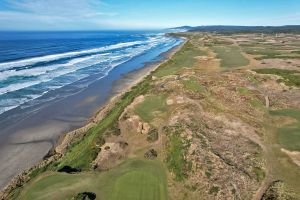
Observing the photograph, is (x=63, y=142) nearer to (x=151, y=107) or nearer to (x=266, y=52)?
(x=151, y=107)

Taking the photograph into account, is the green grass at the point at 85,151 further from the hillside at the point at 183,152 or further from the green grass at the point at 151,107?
the green grass at the point at 151,107

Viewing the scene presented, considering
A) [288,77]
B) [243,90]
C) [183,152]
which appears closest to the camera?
[183,152]

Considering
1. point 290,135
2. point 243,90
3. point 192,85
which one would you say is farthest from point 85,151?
point 243,90

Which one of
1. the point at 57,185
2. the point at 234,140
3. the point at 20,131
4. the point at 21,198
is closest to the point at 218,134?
the point at 234,140

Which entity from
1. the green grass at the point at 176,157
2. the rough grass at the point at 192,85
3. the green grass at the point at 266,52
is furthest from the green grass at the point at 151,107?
the green grass at the point at 266,52

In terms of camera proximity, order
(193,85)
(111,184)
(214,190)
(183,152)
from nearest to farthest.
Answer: (214,190) → (111,184) → (183,152) → (193,85)

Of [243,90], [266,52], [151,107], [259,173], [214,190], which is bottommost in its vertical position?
[214,190]

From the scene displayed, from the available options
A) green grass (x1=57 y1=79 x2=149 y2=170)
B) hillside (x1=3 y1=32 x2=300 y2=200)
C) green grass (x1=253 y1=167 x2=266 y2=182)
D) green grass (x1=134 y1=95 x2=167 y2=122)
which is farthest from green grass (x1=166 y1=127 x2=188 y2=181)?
green grass (x1=57 y1=79 x2=149 y2=170)
